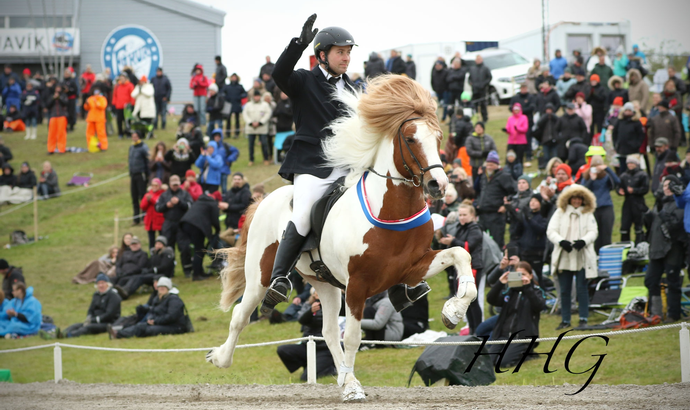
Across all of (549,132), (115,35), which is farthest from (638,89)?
(115,35)

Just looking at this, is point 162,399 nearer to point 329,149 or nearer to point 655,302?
point 329,149

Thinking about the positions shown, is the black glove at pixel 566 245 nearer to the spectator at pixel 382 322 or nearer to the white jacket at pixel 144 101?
the spectator at pixel 382 322

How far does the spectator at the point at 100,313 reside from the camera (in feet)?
44.2

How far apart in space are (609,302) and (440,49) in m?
20.8

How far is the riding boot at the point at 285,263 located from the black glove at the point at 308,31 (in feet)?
5.14

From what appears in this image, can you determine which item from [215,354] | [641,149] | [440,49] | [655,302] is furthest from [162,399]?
[440,49]

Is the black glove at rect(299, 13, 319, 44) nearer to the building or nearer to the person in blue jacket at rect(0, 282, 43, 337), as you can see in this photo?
the person in blue jacket at rect(0, 282, 43, 337)

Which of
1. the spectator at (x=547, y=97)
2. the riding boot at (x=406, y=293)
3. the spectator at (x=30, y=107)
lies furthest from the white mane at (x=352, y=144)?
the spectator at (x=30, y=107)

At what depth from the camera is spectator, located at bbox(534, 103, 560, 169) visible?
56.7 ft

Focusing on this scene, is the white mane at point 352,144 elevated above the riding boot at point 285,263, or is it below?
above

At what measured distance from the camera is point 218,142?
18.6 meters

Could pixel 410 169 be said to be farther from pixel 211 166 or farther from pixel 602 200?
pixel 211 166

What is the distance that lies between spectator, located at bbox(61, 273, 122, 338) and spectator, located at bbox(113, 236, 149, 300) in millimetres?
1727

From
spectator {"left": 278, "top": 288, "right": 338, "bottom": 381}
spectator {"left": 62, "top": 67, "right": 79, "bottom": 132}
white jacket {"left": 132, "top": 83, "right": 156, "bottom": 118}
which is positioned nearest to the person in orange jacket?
spectator {"left": 62, "top": 67, "right": 79, "bottom": 132}
